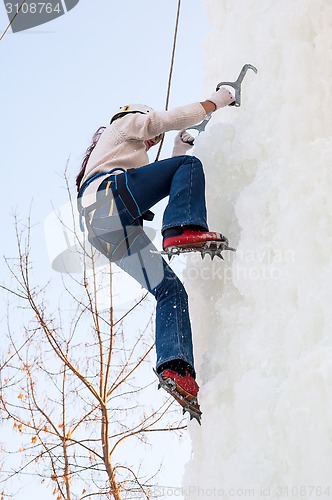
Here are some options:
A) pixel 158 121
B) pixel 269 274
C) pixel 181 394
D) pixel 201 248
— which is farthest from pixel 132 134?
pixel 181 394

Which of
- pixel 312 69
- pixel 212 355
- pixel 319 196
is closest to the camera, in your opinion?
pixel 319 196

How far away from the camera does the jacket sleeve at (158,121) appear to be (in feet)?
7.02

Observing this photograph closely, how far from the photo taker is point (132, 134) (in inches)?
86.1

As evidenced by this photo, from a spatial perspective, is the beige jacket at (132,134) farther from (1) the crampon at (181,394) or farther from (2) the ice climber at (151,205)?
(1) the crampon at (181,394)

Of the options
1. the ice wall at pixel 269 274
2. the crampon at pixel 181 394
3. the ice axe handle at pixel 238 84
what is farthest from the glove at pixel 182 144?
the crampon at pixel 181 394

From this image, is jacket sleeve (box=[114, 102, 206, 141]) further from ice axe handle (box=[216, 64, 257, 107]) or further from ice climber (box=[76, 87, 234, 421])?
ice axe handle (box=[216, 64, 257, 107])

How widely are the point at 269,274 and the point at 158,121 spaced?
653 mm

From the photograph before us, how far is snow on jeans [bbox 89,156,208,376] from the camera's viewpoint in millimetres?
1961

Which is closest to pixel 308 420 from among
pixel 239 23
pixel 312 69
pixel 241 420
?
pixel 241 420

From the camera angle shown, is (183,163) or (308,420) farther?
(183,163)

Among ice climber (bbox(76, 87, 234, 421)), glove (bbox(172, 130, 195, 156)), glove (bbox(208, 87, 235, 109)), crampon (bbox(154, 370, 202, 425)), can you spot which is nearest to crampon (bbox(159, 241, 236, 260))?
ice climber (bbox(76, 87, 234, 421))

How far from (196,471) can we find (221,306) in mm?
541

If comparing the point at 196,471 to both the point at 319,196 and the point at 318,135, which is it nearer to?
the point at 319,196

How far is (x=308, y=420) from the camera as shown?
61.5 inches
